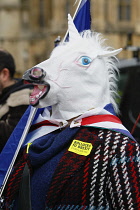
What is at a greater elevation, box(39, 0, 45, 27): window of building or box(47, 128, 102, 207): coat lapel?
box(47, 128, 102, 207): coat lapel

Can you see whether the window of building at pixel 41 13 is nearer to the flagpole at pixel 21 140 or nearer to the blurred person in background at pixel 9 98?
the blurred person in background at pixel 9 98

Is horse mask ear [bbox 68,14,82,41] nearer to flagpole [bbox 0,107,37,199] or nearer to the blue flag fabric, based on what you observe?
the blue flag fabric

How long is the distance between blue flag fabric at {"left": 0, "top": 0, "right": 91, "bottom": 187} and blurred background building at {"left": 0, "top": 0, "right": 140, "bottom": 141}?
1315 centimetres

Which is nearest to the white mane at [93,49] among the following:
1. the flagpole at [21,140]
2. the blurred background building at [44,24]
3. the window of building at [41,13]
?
the flagpole at [21,140]

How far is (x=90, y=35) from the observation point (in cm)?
262

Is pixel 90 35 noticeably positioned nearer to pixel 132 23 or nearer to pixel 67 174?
pixel 67 174

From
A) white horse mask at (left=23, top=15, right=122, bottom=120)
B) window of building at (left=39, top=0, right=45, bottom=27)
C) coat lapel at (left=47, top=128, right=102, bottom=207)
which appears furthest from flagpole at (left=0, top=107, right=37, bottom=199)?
window of building at (left=39, top=0, right=45, bottom=27)

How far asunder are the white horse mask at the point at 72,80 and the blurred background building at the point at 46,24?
1342 centimetres

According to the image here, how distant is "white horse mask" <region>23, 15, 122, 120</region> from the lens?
2410 mm

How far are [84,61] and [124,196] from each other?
699mm

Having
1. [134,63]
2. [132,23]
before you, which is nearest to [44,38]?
[132,23]

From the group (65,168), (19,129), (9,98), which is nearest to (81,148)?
(65,168)

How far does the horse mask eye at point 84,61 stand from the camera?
2430mm

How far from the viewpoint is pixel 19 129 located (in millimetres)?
2648
